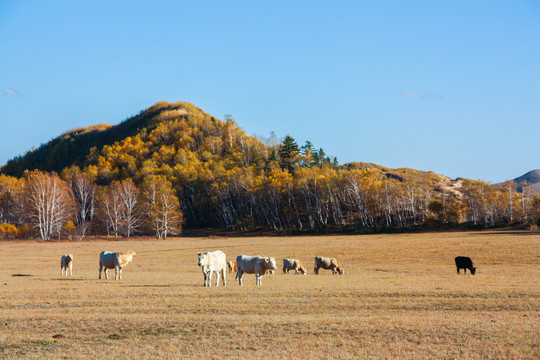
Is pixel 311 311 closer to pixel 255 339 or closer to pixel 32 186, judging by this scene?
pixel 255 339

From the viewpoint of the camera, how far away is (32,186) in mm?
99312

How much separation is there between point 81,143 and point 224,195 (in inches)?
3800

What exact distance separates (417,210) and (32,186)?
86732 mm

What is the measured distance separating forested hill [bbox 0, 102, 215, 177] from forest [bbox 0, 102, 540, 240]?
16.0m

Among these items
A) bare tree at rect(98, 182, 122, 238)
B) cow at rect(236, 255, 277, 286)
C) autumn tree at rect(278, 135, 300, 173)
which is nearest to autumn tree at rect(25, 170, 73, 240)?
bare tree at rect(98, 182, 122, 238)

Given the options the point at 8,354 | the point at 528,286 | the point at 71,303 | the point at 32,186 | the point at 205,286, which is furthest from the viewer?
the point at 32,186

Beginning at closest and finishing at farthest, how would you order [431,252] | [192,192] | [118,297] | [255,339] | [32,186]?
[255,339]
[118,297]
[431,252]
[32,186]
[192,192]

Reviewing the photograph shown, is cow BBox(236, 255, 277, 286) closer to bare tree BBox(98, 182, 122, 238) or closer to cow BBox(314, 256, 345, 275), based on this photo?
cow BBox(314, 256, 345, 275)

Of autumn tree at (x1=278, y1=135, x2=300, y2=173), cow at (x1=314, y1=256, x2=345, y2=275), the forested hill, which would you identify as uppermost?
the forested hill

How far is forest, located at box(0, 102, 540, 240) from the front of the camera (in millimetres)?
95688

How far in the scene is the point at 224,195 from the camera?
11856 cm

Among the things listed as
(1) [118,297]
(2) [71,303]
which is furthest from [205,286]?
(2) [71,303]

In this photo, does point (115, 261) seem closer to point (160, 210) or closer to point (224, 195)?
point (160, 210)

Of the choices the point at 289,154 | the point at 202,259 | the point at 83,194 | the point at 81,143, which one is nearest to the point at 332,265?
the point at 202,259
